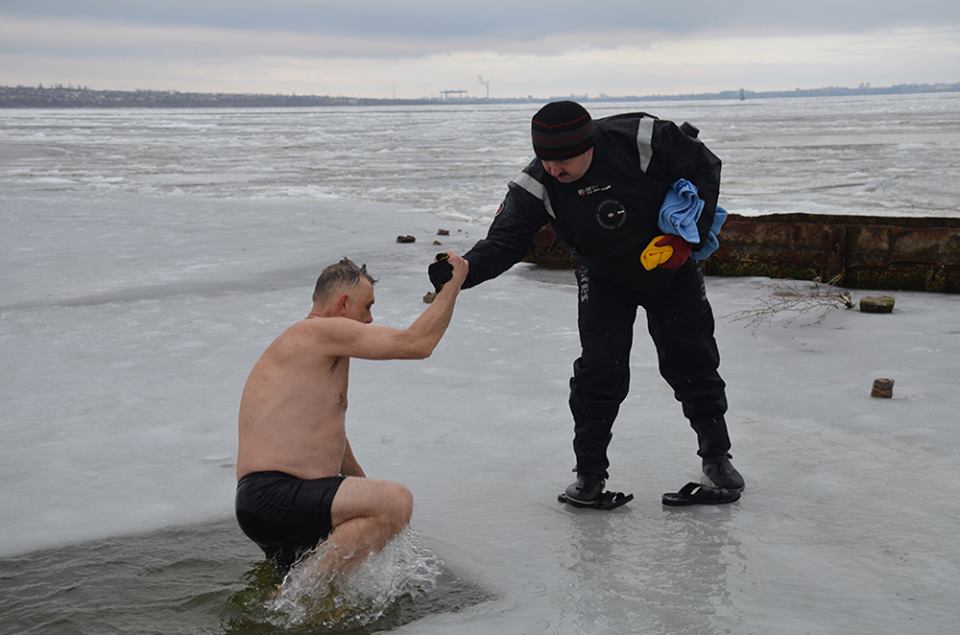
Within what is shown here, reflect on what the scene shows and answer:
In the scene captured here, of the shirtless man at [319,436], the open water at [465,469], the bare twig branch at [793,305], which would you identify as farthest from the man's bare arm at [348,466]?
the bare twig branch at [793,305]

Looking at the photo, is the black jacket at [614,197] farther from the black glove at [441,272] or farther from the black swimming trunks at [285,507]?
the black swimming trunks at [285,507]

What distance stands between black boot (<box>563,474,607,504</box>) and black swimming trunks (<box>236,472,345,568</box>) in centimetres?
118

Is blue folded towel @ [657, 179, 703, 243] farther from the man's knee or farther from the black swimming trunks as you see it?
the black swimming trunks

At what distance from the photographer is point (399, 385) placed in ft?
19.2

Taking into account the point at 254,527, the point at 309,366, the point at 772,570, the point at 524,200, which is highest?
the point at 524,200

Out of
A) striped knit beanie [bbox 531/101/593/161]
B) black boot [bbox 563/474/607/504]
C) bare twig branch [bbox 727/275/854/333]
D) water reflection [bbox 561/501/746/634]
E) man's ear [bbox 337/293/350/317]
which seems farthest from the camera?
bare twig branch [bbox 727/275/854/333]

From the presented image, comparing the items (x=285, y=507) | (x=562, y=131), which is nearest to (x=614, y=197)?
(x=562, y=131)

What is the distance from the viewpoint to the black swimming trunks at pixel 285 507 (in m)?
3.24

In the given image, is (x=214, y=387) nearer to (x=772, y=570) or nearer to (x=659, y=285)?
(x=659, y=285)

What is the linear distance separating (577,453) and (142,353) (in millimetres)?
3391

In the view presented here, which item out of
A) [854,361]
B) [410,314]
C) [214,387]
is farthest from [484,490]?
[410,314]

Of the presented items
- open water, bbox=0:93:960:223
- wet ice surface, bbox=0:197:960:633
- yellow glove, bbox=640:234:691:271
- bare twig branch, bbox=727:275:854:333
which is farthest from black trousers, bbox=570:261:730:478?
open water, bbox=0:93:960:223

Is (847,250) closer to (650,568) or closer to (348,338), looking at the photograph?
(650,568)

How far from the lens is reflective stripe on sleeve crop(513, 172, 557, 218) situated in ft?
13.0
